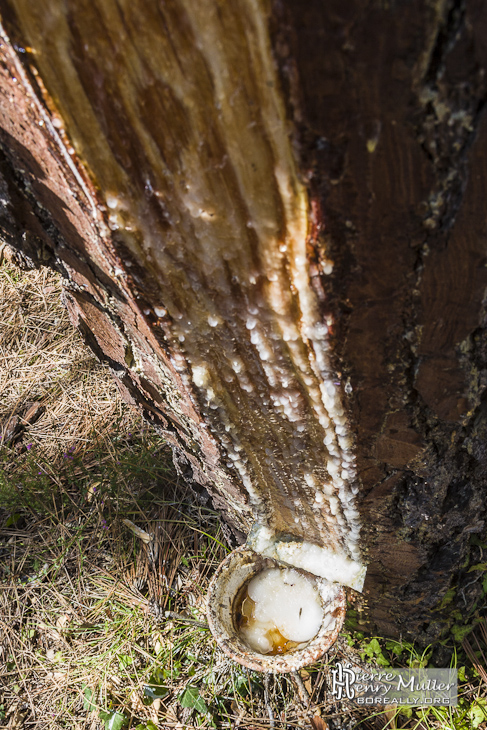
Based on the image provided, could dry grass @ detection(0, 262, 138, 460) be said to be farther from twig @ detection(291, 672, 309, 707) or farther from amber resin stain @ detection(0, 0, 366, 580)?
amber resin stain @ detection(0, 0, 366, 580)

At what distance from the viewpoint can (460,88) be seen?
535 millimetres

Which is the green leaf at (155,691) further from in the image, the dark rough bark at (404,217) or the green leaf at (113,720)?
the dark rough bark at (404,217)

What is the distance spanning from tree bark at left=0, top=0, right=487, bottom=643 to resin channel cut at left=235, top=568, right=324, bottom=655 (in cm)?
56

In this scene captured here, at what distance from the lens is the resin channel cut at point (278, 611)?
1.59 meters

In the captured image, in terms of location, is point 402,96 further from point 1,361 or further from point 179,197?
point 1,361

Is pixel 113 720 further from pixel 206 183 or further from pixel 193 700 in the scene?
pixel 206 183

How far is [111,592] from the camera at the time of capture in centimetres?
230

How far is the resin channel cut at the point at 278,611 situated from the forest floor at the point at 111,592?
0.37m

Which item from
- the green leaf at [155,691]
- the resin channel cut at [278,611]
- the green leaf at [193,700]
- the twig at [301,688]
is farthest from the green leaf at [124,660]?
the resin channel cut at [278,611]

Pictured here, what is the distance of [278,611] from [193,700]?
0.69 metres

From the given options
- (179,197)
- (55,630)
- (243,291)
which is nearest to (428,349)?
(243,291)

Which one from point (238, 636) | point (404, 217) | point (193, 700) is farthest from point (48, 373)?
point (404, 217)

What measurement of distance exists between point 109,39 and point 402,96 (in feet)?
1.11

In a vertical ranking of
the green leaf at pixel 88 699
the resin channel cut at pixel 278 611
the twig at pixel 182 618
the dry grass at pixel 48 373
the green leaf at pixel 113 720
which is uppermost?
the dry grass at pixel 48 373
